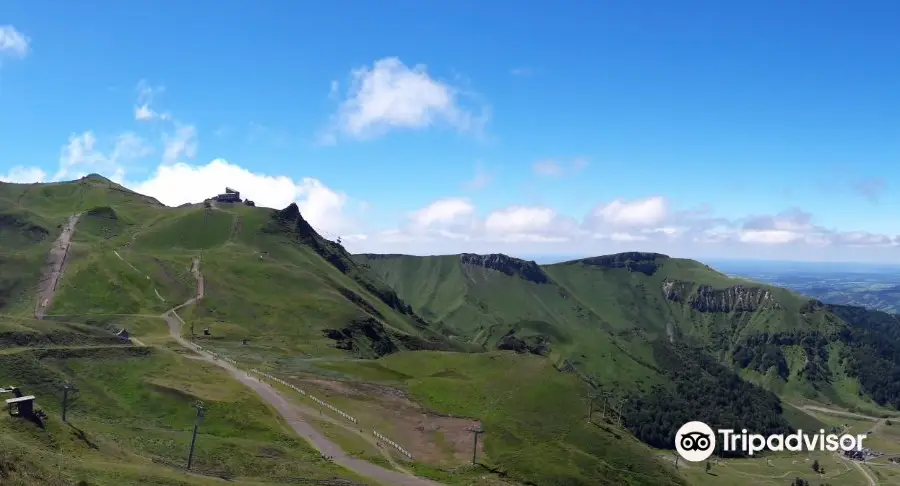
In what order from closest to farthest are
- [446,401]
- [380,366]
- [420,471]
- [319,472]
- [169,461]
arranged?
[169,461]
[319,472]
[420,471]
[446,401]
[380,366]

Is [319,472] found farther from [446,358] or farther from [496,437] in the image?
[446,358]

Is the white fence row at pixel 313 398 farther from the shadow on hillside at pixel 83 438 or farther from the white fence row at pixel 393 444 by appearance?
the shadow on hillside at pixel 83 438

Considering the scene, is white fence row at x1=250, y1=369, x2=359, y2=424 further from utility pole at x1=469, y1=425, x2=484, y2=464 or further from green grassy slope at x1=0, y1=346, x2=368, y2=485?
utility pole at x1=469, y1=425, x2=484, y2=464

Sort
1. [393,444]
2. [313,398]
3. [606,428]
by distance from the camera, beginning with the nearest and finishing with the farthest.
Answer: [393,444]
[313,398]
[606,428]

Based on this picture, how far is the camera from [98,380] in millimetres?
114000

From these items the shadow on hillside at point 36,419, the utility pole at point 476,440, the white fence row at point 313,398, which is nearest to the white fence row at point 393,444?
the white fence row at point 313,398

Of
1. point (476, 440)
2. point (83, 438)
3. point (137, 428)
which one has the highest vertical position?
point (83, 438)

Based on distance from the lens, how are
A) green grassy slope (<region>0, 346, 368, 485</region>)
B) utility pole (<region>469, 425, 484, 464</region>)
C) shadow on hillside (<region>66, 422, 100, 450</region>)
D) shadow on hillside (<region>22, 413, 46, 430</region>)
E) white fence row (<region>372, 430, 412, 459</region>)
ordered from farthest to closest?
utility pole (<region>469, 425, 484, 464</region>) → white fence row (<region>372, 430, 412, 459</region>) → shadow on hillside (<region>66, 422, 100, 450</region>) → shadow on hillside (<region>22, 413, 46, 430</region>) → green grassy slope (<region>0, 346, 368, 485</region>)

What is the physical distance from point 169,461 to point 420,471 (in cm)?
3783

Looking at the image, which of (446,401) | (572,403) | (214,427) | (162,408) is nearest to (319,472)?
(214,427)

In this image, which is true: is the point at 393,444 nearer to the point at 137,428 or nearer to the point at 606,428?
the point at 137,428

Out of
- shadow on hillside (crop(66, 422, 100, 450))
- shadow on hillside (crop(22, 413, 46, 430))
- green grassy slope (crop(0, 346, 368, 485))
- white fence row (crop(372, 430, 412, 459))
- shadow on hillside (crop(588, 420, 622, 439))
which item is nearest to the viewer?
green grassy slope (crop(0, 346, 368, 485))

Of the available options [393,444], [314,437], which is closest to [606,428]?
[393,444]

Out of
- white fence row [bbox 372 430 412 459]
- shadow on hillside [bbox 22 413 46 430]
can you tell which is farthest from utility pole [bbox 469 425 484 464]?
shadow on hillside [bbox 22 413 46 430]
